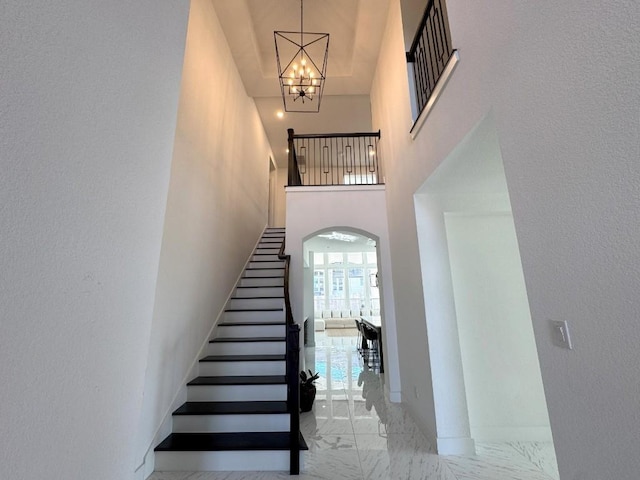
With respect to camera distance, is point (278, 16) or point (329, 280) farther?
point (329, 280)

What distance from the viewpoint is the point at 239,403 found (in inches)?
116

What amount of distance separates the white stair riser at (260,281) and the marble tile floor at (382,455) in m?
1.97

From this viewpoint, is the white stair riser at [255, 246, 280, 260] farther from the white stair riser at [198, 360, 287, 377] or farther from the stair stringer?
the white stair riser at [198, 360, 287, 377]

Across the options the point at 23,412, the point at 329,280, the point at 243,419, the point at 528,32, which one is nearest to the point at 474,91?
the point at 528,32

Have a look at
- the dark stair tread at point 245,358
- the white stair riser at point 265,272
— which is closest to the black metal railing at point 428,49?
the dark stair tread at point 245,358

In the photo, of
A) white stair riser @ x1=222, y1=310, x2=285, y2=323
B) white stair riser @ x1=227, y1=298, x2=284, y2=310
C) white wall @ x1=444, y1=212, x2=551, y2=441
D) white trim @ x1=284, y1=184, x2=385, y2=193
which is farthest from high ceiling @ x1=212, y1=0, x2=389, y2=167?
white stair riser @ x1=222, y1=310, x2=285, y2=323

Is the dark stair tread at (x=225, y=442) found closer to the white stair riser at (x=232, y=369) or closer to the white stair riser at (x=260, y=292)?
the white stair riser at (x=232, y=369)

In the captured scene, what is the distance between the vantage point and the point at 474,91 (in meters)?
1.80

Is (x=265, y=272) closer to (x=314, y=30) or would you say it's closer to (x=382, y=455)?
(x=382, y=455)

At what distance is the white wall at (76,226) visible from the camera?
0.57 meters

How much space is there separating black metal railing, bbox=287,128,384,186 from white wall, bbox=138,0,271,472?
1038mm

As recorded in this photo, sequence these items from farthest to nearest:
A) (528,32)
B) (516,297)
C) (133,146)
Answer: (516,297) < (528,32) < (133,146)

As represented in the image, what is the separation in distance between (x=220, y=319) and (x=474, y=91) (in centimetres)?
393

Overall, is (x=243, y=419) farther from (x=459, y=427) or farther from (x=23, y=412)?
(x=23, y=412)
